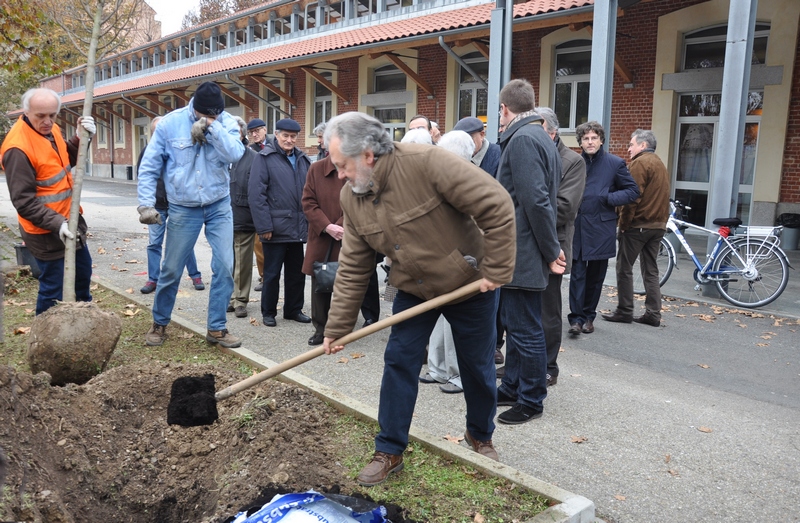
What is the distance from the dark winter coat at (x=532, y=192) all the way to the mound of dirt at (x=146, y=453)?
157 cm

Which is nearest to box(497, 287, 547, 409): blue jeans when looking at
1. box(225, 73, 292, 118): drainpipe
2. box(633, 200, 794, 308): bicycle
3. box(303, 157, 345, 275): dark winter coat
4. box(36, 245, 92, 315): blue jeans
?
box(303, 157, 345, 275): dark winter coat

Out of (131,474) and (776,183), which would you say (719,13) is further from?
(131,474)

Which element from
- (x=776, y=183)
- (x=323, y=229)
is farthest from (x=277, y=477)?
(x=776, y=183)

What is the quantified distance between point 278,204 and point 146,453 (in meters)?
3.43

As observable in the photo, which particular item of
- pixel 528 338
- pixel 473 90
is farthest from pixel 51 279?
pixel 473 90

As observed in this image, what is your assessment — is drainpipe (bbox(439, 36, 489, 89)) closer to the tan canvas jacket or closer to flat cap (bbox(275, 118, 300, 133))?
flat cap (bbox(275, 118, 300, 133))

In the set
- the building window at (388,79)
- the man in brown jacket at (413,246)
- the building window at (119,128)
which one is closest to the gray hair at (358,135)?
the man in brown jacket at (413,246)

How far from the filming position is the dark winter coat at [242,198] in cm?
757

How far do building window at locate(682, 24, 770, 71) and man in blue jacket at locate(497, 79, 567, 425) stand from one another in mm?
11229

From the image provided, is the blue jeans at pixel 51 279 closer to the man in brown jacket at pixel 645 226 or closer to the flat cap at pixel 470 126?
the flat cap at pixel 470 126

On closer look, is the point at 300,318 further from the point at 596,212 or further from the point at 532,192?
the point at 532,192

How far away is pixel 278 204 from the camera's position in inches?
276

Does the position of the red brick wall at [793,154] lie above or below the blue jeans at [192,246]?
above

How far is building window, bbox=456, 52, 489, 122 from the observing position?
1884 cm
